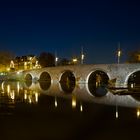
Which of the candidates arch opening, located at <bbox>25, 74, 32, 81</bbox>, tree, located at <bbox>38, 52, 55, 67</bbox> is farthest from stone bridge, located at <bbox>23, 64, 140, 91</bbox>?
tree, located at <bbox>38, 52, 55, 67</bbox>

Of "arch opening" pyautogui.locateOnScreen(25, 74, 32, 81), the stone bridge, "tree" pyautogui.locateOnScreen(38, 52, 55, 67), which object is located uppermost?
"tree" pyautogui.locateOnScreen(38, 52, 55, 67)

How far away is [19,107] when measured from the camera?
77.7ft

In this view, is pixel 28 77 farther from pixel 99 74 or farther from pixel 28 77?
pixel 99 74

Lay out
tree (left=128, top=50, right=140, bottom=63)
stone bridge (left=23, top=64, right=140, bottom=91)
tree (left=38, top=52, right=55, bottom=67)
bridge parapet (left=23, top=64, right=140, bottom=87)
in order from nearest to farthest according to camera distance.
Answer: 1. bridge parapet (left=23, top=64, right=140, bottom=87)
2. stone bridge (left=23, top=64, right=140, bottom=91)
3. tree (left=128, top=50, right=140, bottom=63)
4. tree (left=38, top=52, right=55, bottom=67)

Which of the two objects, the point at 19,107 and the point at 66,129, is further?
the point at 19,107

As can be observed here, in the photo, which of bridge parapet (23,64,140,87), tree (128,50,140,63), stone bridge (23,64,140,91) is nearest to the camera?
bridge parapet (23,64,140,87)

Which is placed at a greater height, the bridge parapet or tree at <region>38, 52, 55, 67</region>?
tree at <region>38, 52, 55, 67</region>

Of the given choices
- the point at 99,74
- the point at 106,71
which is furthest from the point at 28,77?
the point at 106,71

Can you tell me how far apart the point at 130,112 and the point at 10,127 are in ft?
31.3

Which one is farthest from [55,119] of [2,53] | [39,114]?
[2,53]

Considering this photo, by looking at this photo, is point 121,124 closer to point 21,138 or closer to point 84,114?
point 84,114

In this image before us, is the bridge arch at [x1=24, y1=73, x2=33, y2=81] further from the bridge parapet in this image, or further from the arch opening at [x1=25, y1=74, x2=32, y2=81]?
the bridge parapet

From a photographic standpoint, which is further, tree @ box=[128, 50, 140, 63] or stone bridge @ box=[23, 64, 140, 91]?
tree @ box=[128, 50, 140, 63]

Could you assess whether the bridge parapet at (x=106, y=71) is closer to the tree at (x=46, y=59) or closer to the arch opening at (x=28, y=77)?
the arch opening at (x=28, y=77)
